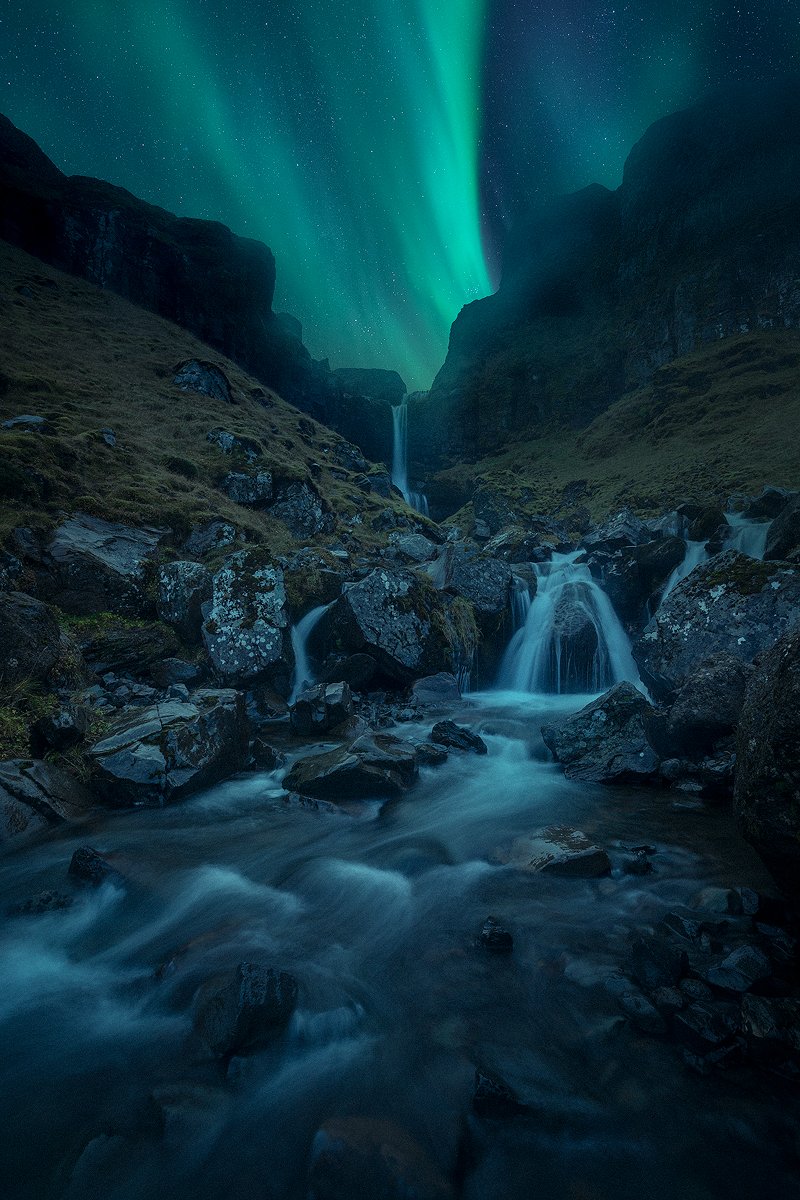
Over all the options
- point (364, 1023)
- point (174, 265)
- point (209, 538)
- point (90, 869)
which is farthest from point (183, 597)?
point (174, 265)

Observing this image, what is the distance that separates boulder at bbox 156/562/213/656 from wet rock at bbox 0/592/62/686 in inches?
145

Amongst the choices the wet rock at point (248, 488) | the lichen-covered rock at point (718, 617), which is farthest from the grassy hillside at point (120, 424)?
the lichen-covered rock at point (718, 617)

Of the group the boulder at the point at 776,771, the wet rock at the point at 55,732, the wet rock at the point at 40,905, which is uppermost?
the boulder at the point at 776,771

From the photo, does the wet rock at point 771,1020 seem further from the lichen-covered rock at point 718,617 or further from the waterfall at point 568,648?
the waterfall at point 568,648


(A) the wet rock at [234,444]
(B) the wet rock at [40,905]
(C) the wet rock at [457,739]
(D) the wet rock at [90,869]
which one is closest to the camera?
(B) the wet rock at [40,905]

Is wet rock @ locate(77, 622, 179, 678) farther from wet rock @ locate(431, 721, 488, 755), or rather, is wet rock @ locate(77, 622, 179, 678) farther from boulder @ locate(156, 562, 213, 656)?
wet rock @ locate(431, 721, 488, 755)

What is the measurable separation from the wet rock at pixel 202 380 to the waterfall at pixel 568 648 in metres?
34.6

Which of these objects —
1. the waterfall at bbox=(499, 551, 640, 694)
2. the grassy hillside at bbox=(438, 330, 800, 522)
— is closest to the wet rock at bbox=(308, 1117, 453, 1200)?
the waterfall at bbox=(499, 551, 640, 694)

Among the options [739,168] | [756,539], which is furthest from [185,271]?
[739,168]

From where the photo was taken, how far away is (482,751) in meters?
9.52

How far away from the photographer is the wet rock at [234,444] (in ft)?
91.5

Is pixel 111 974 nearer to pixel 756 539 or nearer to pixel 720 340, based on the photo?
pixel 756 539

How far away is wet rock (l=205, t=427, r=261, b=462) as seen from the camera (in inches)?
1098

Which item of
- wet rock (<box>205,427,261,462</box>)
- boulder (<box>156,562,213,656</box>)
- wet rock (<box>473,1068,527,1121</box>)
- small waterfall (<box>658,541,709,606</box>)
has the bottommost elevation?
wet rock (<box>473,1068,527,1121</box>)
